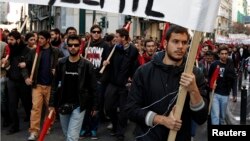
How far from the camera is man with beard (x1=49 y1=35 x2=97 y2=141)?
5938mm

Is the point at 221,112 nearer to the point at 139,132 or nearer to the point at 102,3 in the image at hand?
the point at 139,132

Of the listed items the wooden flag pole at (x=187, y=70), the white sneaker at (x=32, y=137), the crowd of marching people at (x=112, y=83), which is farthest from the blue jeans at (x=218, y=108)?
the wooden flag pole at (x=187, y=70)

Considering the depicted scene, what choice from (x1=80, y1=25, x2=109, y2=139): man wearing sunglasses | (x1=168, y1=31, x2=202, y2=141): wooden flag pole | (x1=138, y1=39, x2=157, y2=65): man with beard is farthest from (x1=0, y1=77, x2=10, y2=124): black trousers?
(x1=168, y1=31, x2=202, y2=141): wooden flag pole

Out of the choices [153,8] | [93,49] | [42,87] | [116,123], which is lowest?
[116,123]

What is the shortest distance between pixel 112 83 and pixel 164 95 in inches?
186

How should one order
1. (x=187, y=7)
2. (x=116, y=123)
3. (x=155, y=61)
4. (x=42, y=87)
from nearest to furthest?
1. (x=187, y=7)
2. (x=155, y=61)
3. (x=42, y=87)
4. (x=116, y=123)

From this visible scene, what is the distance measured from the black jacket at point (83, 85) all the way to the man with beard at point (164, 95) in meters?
2.45

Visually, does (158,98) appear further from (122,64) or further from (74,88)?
(122,64)

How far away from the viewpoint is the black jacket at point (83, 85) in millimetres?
6046

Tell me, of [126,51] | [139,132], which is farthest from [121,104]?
[139,132]

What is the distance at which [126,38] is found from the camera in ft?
26.6

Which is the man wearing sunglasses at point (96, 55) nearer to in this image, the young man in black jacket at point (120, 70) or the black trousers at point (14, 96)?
the young man in black jacket at point (120, 70)

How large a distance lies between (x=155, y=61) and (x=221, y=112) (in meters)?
5.34

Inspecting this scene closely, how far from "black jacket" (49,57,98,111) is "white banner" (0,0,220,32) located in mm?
2769
